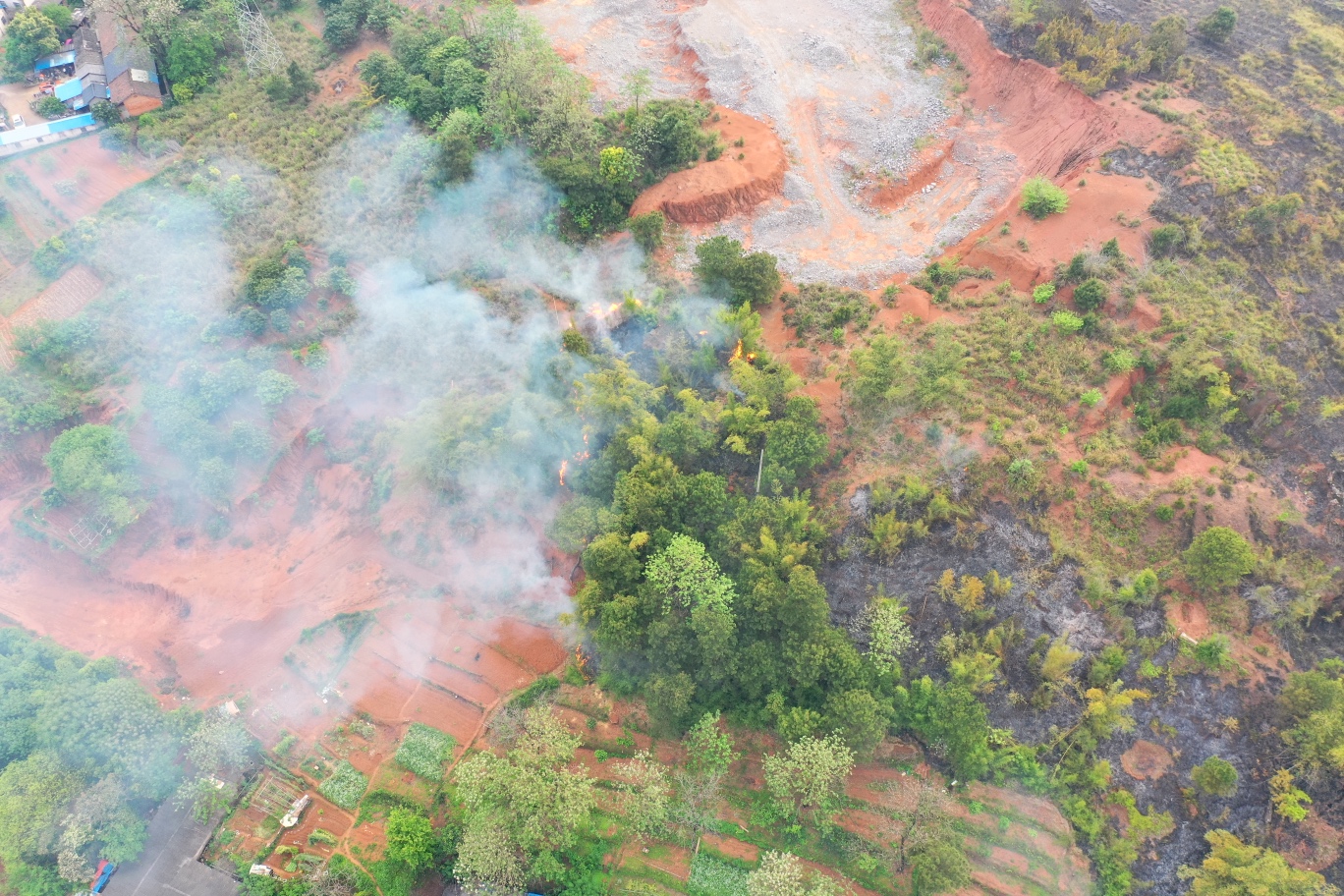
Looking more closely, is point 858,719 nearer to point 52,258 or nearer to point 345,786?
point 345,786

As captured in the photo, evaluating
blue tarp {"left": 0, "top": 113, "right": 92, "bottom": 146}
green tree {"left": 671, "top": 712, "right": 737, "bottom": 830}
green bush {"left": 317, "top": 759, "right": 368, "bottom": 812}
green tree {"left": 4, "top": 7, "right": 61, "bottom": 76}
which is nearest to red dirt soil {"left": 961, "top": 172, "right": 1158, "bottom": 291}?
green tree {"left": 671, "top": 712, "right": 737, "bottom": 830}

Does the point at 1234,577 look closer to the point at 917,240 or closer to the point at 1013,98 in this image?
the point at 917,240

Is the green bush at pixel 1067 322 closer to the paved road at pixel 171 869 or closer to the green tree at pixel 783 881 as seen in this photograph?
the green tree at pixel 783 881

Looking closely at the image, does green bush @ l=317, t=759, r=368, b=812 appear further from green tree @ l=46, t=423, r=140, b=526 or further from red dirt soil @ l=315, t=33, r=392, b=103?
red dirt soil @ l=315, t=33, r=392, b=103

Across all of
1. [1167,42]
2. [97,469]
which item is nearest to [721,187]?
[1167,42]

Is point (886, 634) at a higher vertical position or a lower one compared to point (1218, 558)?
lower

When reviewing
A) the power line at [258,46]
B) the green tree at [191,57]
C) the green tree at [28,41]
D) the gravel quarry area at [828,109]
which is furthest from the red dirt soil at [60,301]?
the gravel quarry area at [828,109]

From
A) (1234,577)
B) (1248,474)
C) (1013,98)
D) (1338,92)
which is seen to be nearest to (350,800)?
(1234,577)
